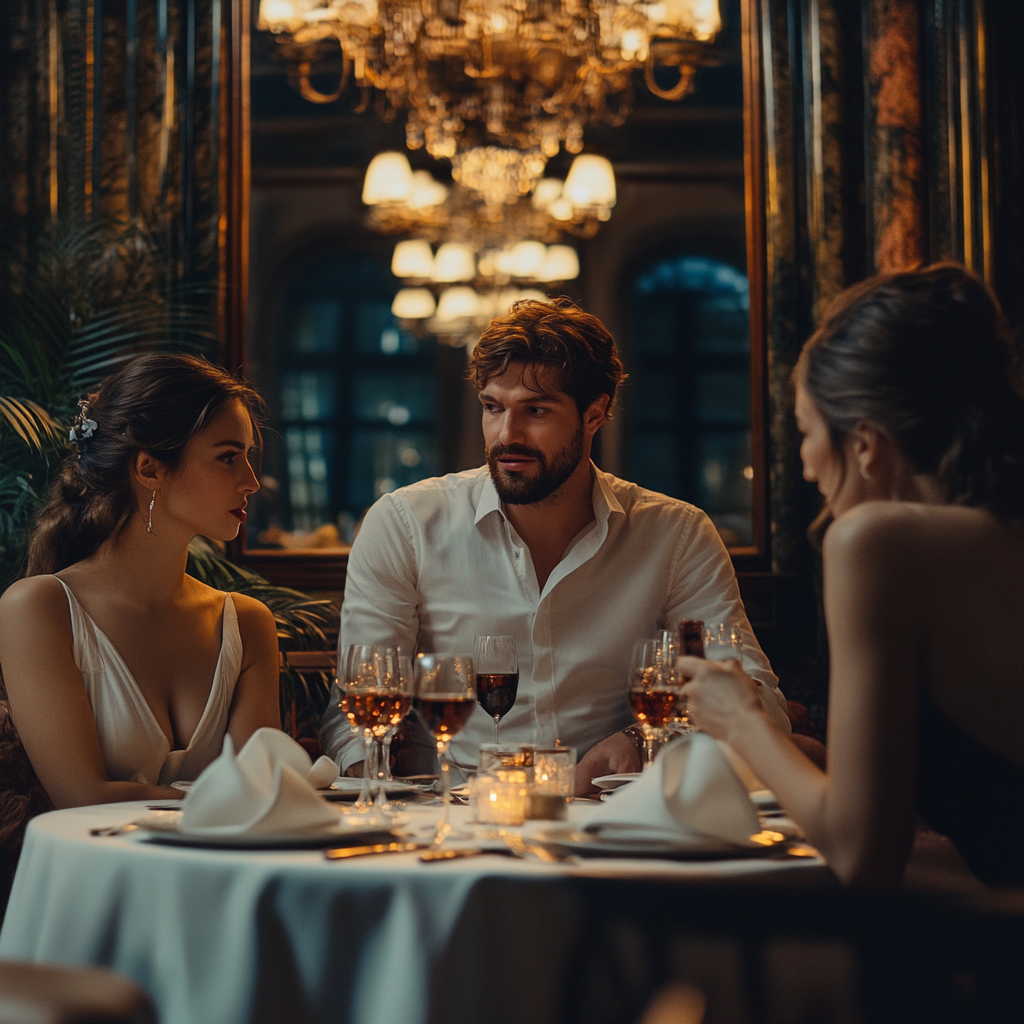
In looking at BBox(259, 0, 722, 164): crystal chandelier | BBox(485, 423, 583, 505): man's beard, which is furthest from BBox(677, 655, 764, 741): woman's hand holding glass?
BBox(259, 0, 722, 164): crystal chandelier

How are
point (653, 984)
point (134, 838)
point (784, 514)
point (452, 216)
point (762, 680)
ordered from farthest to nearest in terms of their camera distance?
point (452, 216) → point (784, 514) → point (762, 680) → point (134, 838) → point (653, 984)

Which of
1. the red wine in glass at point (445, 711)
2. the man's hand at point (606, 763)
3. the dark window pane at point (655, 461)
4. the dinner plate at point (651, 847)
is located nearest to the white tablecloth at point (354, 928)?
the dinner plate at point (651, 847)

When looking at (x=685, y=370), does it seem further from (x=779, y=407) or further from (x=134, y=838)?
(x=134, y=838)

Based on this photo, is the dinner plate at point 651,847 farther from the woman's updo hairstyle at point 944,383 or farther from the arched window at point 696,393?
the arched window at point 696,393

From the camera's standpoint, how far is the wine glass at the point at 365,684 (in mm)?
1527

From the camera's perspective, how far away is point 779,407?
417 cm

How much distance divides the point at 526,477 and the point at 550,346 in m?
0.31

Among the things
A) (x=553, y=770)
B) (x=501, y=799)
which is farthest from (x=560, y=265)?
(x=501, y=799)

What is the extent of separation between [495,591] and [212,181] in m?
2.42

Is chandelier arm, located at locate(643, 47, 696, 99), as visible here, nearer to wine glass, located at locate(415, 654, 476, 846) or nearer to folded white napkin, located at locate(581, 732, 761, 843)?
wine glass, located at locate(415, 654, 476, 846)

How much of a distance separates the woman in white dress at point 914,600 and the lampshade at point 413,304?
11.3ft

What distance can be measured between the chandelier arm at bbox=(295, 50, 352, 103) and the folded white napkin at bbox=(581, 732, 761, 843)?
12.6ft

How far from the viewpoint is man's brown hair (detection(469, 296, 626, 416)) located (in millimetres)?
2582

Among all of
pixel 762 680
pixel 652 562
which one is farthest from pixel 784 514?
pixel 762 680
